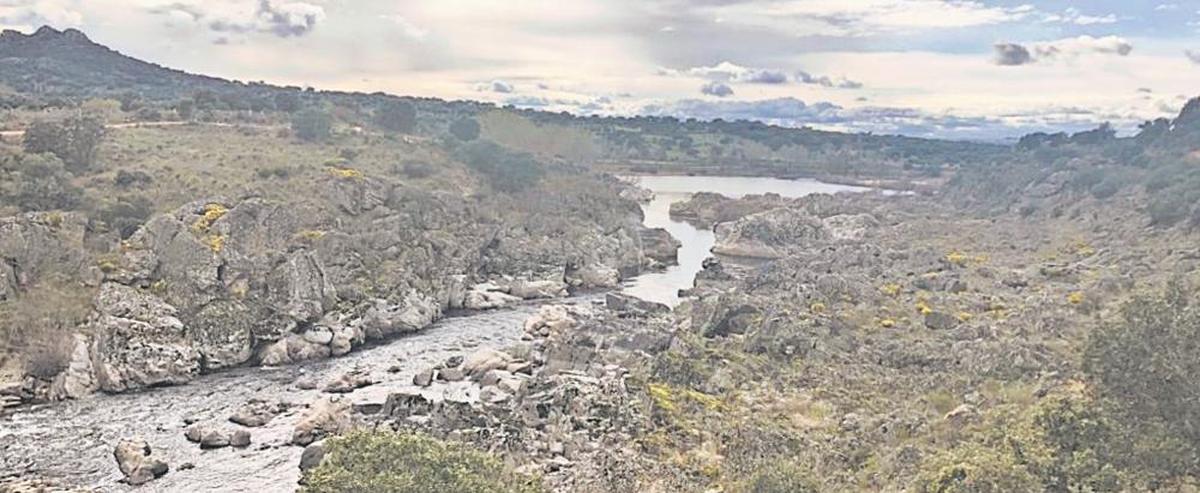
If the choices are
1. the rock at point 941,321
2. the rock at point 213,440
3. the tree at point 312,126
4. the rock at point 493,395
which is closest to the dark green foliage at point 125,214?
the rock at point 213,440

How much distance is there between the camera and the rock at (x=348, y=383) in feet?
174

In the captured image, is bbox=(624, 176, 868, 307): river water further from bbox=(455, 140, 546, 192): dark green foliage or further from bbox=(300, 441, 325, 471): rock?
bbox=(300, 441, 325, 471): rock

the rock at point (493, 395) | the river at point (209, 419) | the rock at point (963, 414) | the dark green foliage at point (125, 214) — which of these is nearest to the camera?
the rock at point (963, 414)

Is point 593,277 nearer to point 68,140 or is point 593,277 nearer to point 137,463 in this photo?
point 68,140

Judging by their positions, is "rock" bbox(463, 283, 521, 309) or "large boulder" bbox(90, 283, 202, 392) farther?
"rock" bbox(463, 283, 521, 309)

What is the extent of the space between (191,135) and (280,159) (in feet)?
50.9

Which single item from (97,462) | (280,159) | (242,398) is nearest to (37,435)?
(97,462)

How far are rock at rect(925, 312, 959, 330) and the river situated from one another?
26995 millimetres

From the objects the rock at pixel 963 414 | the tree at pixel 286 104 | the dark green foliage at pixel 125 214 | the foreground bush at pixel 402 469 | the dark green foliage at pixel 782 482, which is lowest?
the rock at pixel 963 414

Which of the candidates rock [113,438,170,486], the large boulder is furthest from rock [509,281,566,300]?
rock [113,438,170,486]

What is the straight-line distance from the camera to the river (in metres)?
39.3

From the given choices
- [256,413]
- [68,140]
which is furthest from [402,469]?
[68,140]

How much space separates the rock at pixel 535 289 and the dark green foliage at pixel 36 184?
34.4 metres

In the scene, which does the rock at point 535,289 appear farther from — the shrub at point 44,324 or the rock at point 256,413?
the rock at point 256,413
